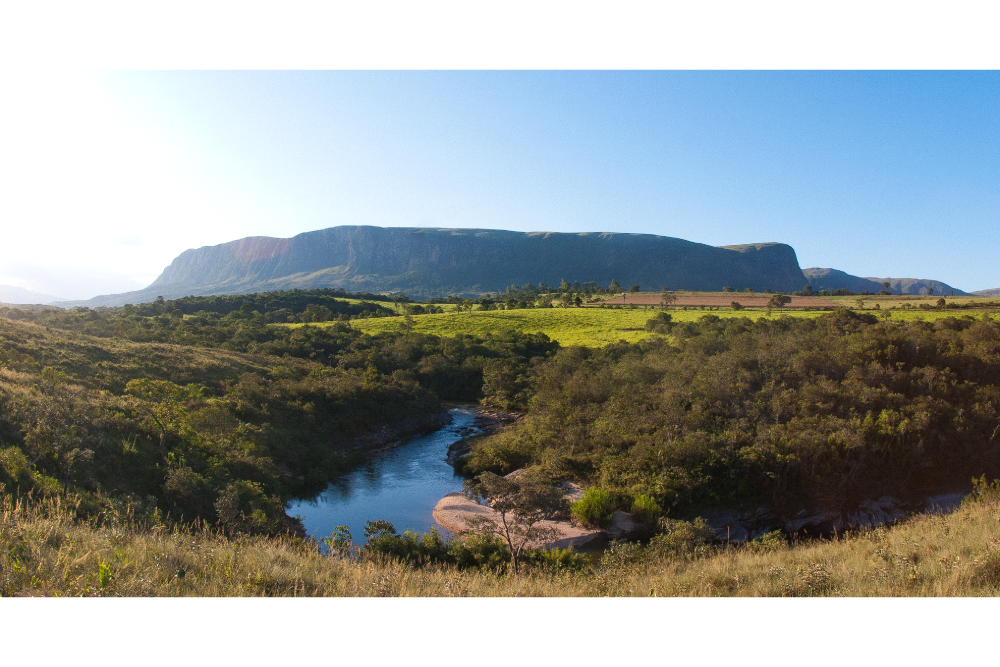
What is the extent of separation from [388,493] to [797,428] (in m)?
17.0

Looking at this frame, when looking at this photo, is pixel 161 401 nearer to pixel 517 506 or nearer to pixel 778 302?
pixel 517 506

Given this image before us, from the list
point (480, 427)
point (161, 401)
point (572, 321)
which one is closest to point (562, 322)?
point (572, 321)

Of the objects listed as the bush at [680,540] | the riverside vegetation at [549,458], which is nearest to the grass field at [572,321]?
the riverside vegetation at [549,458]

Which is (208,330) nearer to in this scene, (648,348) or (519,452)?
(519,452)

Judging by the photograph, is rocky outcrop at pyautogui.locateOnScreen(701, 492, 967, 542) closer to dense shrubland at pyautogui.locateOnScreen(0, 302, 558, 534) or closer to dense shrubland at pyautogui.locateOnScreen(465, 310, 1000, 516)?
dense shrubland at pyautogui.locateOnScreen(465, 310, 1000, 516)

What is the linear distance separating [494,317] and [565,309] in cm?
1150

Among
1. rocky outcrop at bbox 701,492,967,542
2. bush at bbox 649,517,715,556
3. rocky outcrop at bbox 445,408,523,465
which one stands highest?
bush at bbox 649,517,715,556

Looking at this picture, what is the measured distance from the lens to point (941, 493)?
61.0 ft

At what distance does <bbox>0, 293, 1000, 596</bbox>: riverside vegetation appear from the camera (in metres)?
5.56

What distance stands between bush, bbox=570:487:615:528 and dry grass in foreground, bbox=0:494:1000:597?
10434 mm

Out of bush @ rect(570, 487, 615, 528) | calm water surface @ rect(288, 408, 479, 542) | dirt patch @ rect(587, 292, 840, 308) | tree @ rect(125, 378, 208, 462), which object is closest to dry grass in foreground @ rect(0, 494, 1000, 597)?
bush @ rect(570, 487, 615, 528)

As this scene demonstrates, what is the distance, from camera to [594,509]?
17500 mm
